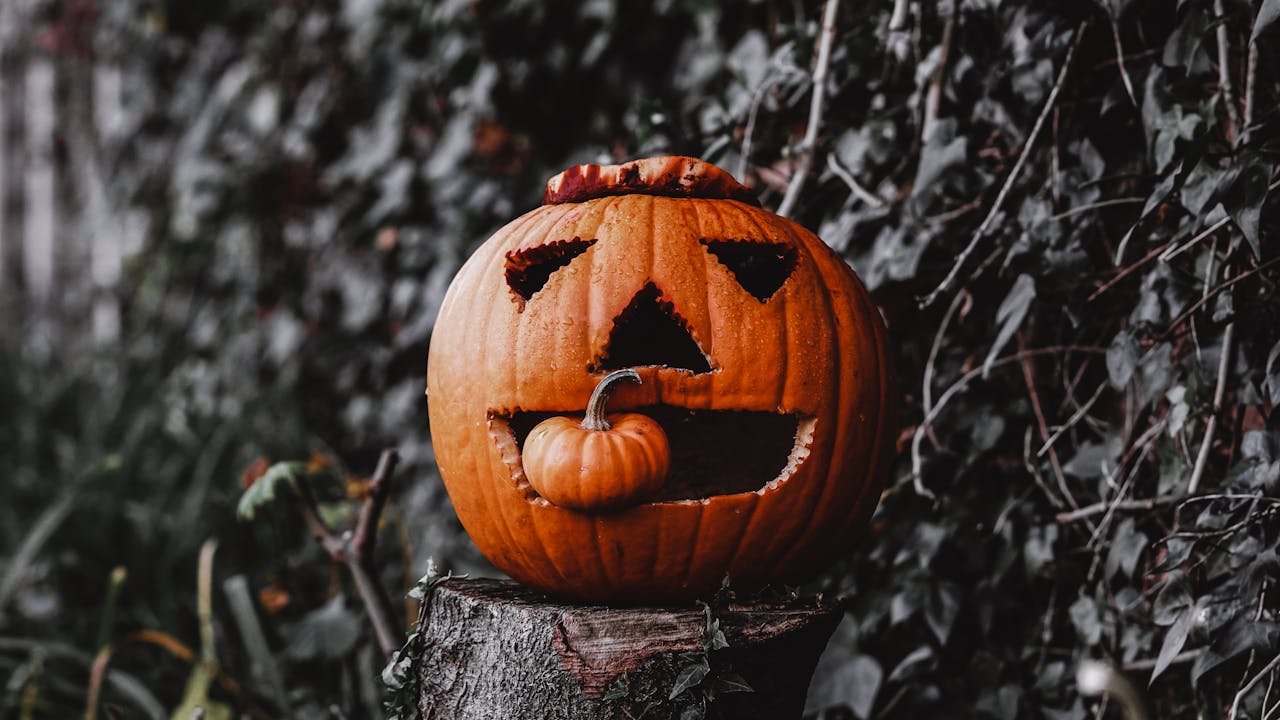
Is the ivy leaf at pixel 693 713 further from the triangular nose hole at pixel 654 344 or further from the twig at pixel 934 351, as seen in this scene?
the twig at pixel 934 351

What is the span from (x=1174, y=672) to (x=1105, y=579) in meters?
0.21

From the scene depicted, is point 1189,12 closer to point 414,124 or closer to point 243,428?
point 414,124

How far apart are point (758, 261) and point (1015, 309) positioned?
436 millimetres

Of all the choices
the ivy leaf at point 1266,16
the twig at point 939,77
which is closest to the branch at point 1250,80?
the ivy leaf at point 1266,16

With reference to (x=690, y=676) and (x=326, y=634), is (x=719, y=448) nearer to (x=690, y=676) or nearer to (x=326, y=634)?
(x=690, y=676)

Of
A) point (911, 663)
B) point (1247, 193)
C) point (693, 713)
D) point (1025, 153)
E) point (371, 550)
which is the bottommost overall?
point (911, 663)

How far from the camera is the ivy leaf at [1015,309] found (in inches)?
61.5

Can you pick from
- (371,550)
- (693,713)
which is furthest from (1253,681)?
(371,550)

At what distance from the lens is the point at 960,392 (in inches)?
70.8

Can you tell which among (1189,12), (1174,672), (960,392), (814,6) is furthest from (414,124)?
(1174,672)

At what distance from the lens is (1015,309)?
158cm

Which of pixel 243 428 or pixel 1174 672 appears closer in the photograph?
pixel 1174 672

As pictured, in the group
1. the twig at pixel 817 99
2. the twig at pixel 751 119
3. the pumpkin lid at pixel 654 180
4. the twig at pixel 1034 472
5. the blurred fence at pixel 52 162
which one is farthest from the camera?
the blurred fence at pixel 52 162

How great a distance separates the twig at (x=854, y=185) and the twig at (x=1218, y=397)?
0.62 metres
